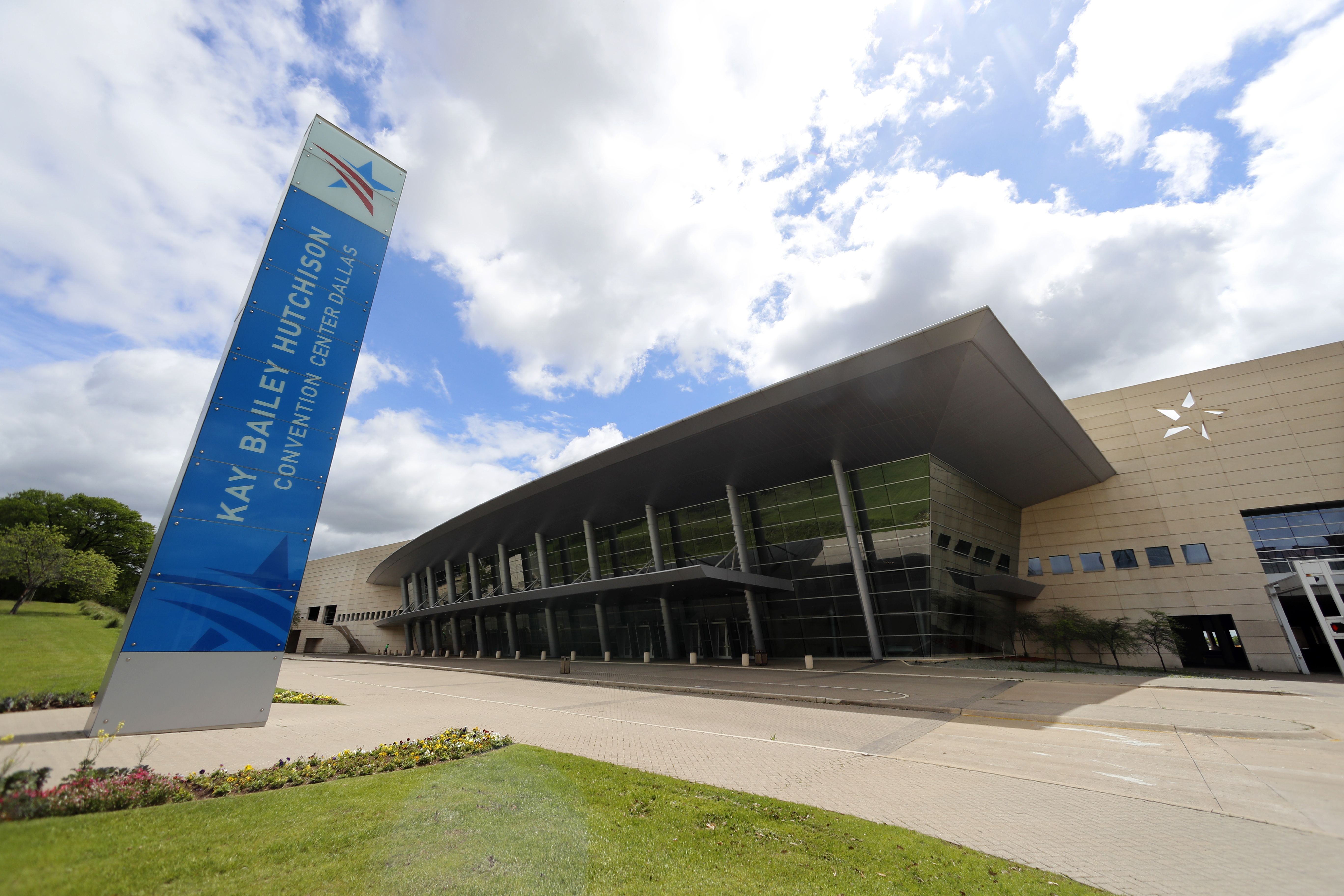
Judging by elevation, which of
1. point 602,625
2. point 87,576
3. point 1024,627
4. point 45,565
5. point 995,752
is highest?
point 87,576

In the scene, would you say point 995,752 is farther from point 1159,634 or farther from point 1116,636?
point 1159,634

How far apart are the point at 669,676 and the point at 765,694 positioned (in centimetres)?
774

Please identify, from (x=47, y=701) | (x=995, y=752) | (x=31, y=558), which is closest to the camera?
(x=47, y=701)

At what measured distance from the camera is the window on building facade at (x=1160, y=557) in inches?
1298

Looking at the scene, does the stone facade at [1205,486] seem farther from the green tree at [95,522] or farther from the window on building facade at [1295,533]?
the green tree at [95,522]

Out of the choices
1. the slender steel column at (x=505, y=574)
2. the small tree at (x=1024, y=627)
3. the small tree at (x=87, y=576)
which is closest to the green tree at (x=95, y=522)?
the small tree at (x=87, y=576)

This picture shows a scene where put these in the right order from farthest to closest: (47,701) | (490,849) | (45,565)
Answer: (45,565), (47,701), (490,849)

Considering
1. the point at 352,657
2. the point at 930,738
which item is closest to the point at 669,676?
the point at 930,738

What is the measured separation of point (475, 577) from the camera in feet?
180

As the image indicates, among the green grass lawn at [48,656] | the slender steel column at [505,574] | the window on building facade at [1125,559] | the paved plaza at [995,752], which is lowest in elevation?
the paved plaza at [995,752]

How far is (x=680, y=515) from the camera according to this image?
36781 millimetres

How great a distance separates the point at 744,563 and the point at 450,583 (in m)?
39.4

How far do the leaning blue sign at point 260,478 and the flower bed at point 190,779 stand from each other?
5.45 ft

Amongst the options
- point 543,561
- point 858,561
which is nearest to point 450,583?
point 543,561
